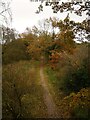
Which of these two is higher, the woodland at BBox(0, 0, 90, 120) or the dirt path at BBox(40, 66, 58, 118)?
the woodland at BBox(0, 0, 90, 120)

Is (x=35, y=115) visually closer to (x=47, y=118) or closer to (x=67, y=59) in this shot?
(x=47, y=118)

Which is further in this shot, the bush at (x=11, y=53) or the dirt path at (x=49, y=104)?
the bush at (x=11, y=53)

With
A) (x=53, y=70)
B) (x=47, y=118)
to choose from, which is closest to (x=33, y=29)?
(x=53, y=70)

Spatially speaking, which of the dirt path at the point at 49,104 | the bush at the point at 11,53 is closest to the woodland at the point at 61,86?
the dirt path at the point at 49,104

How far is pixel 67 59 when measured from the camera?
28.0 meters

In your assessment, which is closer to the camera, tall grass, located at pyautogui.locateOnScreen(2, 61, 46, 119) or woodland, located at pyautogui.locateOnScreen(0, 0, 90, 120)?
woodland, located at pyautogui.locateOnScreen(0, 0, 90, 120)

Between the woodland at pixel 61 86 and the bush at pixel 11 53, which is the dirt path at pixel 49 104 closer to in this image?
the woodland at pixel 61 86

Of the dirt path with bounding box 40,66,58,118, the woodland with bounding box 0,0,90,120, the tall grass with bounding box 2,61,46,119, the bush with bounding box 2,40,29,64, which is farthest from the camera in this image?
the bush with bounding box 2,40,29,64

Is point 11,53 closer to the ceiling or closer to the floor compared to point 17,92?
closer to the ceiling

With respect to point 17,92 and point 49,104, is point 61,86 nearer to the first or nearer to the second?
point 49,104

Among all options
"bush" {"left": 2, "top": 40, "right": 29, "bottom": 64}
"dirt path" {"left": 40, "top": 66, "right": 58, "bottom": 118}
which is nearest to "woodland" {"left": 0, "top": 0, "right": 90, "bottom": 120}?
"dirt path" {"left": 40, "top": 66, "right": 58, "bottom": 118}

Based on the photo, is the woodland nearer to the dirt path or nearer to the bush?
the dirt path

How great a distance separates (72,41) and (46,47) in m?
44.3

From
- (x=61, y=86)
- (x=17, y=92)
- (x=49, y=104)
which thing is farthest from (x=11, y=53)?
(x=17, y=92)
